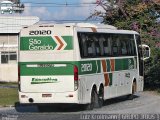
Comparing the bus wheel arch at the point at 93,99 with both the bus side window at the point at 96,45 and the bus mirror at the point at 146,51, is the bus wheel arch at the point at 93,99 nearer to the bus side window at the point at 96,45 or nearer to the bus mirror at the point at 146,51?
the bus side window at the point at 96,45

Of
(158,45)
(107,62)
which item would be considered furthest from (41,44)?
(158,45)

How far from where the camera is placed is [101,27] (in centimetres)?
2414

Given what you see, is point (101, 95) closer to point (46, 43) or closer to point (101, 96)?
point (101, 96)

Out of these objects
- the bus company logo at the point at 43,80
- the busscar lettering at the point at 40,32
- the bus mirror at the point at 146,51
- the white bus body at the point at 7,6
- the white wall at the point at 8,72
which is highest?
the busscar lettering at the point at 40,32

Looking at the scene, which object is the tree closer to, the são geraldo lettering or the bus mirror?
the bus mirror

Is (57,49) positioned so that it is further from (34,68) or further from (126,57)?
(126,57)

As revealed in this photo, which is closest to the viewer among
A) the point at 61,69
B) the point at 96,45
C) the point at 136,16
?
the point at 61,69

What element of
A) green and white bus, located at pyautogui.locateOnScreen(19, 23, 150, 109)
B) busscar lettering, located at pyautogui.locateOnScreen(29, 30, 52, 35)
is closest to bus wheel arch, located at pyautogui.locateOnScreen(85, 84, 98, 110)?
green and white bus, located at pyautogui.locateOnScreen(19, 23, 150, 109)

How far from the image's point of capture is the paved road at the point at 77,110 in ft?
63.6

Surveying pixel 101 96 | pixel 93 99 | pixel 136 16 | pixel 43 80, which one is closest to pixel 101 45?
pixel 101 96

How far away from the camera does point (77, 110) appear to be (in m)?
22.3

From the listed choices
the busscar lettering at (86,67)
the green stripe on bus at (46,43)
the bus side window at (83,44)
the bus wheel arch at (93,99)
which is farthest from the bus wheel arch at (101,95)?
the green stripe on bus at (46,43)

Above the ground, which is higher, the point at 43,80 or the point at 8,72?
the point at 43,80

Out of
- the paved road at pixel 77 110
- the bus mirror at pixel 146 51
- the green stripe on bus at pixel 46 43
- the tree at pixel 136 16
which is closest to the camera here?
the paved road at pixel 77 110
